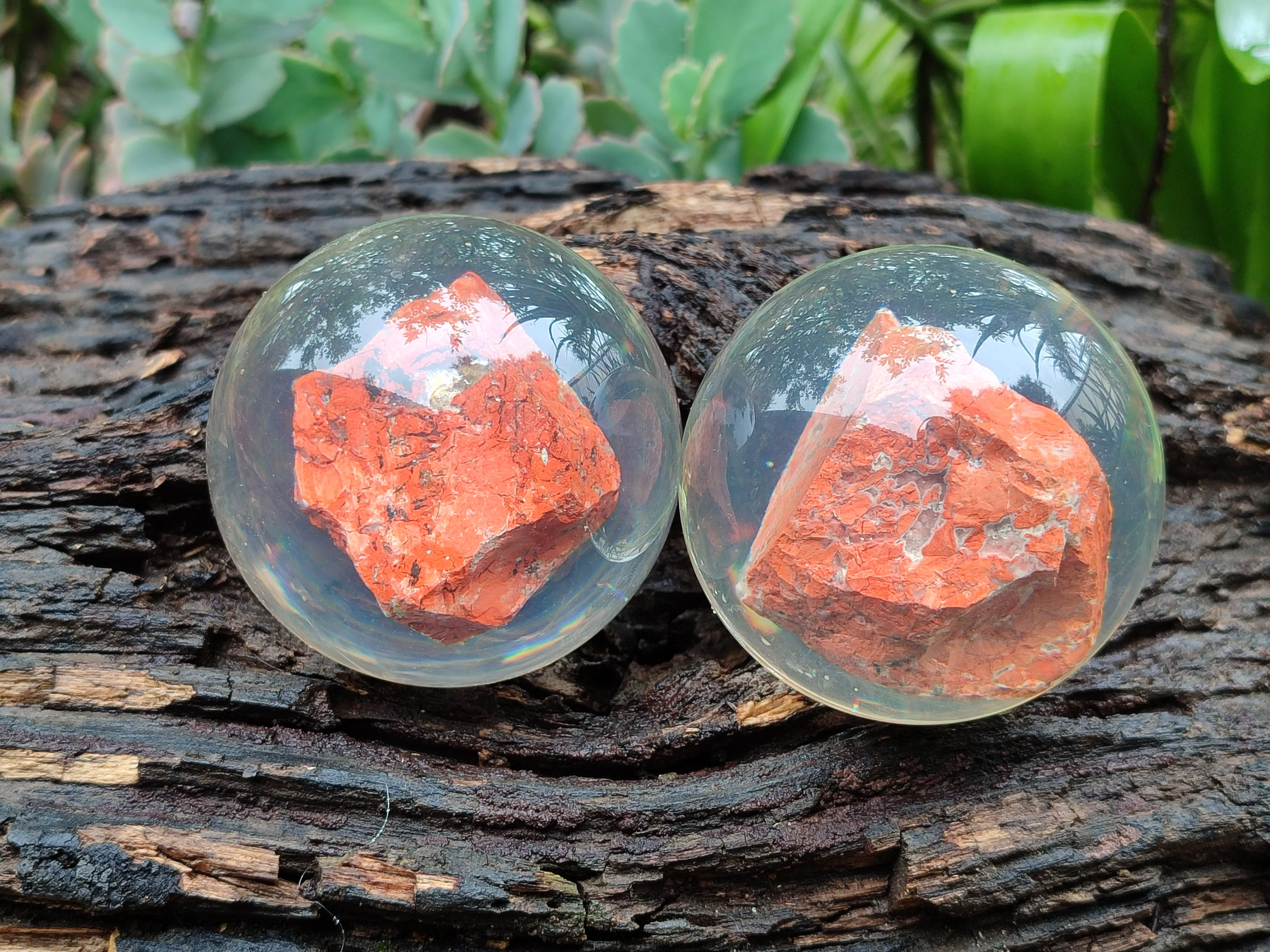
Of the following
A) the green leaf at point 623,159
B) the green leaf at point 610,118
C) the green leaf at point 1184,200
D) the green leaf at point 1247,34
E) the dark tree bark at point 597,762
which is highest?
the green leaf at point 1247,34

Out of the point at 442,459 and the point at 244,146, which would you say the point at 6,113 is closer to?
the point at 244,146

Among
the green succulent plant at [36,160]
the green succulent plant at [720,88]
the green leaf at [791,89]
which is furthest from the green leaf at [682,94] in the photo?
the green succulent plant at [36,160]

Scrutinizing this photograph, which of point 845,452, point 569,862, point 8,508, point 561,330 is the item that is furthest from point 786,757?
point 8,508

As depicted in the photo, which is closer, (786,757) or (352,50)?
(786,757)

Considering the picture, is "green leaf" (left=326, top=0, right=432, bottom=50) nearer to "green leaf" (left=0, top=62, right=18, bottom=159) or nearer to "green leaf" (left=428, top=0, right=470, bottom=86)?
"green leaf" (left=428, top=0, right=470, bottom=86)

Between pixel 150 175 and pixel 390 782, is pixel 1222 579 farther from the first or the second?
pixel 150 175

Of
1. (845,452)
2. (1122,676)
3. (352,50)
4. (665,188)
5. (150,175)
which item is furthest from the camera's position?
(150,175)

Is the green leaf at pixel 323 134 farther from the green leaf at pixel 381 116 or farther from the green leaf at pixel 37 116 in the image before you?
the green leaf at pixel 37 116
